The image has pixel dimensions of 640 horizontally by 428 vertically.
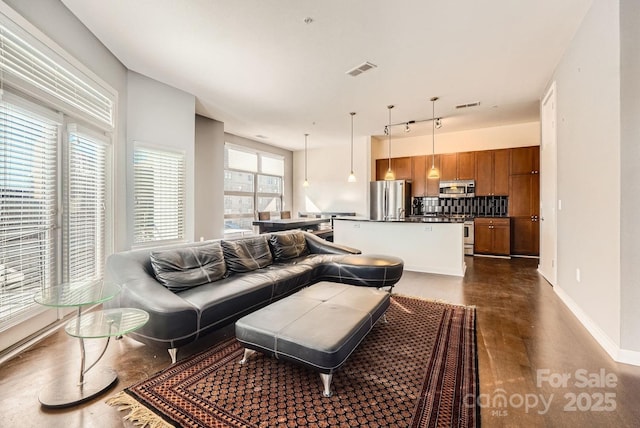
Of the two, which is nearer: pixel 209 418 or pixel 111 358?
pixel 209 418

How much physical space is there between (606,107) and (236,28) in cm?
342

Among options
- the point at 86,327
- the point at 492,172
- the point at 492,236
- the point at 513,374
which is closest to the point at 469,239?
the point at 492,236

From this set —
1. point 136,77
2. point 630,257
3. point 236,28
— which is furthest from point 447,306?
point 136,77

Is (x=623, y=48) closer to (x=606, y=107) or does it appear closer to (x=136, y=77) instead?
(x=606, y=107)

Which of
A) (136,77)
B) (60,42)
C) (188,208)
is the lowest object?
(188,208)

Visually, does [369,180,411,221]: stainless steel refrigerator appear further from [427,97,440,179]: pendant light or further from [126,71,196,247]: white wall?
[126,71,196,247]: white wall

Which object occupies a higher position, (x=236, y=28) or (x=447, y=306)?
(x=236, y=28)

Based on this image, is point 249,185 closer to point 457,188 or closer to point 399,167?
point 399,167

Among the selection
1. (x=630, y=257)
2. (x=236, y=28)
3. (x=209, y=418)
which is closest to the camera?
(x=209, y=418)

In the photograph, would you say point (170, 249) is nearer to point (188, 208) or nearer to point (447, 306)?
point (188, 208)

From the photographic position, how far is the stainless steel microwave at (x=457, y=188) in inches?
269

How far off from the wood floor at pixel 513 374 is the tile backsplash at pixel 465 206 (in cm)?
400

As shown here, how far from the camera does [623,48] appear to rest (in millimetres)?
2162

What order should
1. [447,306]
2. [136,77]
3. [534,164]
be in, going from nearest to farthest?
[447,306]
[136,77]
[534,164]
